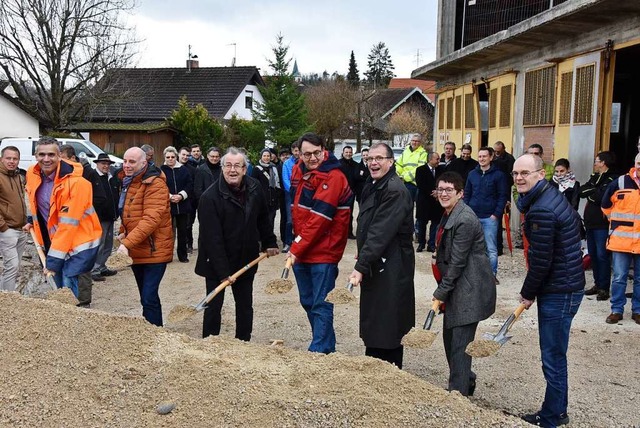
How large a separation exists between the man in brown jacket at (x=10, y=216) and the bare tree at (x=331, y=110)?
109ft

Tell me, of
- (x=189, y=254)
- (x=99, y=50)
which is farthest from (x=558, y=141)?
(x=99, y=50)

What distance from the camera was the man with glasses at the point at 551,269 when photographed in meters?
4.18

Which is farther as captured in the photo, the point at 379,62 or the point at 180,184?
the point at 379,62

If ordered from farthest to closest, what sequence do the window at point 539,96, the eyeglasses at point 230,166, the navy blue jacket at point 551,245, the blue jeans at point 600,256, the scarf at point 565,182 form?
1. the window at point 539,96
2. the scarf at point 565,182
3. the blue jeans at point 600,256
4. the eyeglasses at point 230,166
5. the navy blue jacket at point 551,245

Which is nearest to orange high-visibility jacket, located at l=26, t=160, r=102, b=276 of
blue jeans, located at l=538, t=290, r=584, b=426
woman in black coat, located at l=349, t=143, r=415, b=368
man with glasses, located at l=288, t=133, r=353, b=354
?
man with glasses, located at l=288, t=133, r=353, b=354

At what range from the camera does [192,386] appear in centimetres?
357

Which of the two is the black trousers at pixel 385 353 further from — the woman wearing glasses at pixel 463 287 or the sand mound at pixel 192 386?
the sand mound at pixel 192 386

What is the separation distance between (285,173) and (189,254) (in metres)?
2.23

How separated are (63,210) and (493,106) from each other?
36.8 feet

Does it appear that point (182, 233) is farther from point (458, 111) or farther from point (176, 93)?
point (176, 93)

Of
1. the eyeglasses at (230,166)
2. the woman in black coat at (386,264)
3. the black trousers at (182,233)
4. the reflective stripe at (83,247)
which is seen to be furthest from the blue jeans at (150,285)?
the black trousers at (182,233)

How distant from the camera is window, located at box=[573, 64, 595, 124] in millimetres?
10094

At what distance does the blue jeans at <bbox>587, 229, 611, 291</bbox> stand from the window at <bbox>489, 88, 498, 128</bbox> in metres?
7.01

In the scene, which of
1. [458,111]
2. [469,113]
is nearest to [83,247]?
[469,113]
